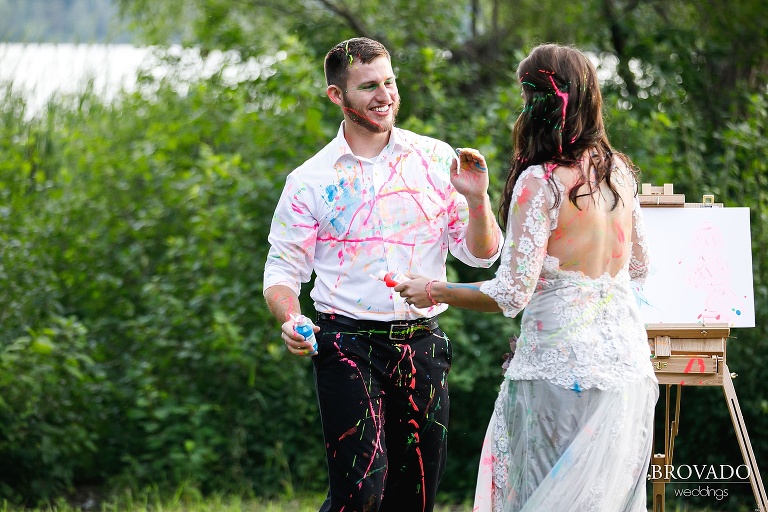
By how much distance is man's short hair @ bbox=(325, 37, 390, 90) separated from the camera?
3.09m

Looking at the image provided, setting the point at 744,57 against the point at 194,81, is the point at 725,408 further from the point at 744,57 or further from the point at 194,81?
the point at 194,81

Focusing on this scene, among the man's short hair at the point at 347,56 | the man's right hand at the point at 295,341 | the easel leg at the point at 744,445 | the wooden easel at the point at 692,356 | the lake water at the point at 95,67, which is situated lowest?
the easel leg at the point at 744,445

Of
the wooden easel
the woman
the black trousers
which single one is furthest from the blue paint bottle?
the wooden easel

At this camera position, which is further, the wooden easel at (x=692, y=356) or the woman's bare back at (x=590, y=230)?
the wooden easel at (x=692, y=356)

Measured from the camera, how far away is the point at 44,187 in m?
6.16

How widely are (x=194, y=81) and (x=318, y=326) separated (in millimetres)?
4543

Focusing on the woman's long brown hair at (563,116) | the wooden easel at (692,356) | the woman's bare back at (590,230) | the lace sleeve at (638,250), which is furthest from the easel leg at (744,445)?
the woman's long brown hair at (563,116)

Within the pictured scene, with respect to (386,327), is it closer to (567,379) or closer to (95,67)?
(567,379)

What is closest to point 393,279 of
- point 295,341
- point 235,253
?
point 295,341

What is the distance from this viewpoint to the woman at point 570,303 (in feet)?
8.14

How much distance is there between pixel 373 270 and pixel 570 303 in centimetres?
A: 71

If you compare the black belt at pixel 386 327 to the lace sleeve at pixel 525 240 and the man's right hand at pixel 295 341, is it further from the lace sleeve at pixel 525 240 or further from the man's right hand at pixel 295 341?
the lace sleeve at pixel 525 240

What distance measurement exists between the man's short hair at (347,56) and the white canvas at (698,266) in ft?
4.09

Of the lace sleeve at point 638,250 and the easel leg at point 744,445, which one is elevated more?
the lace sleeve at point 638,250
